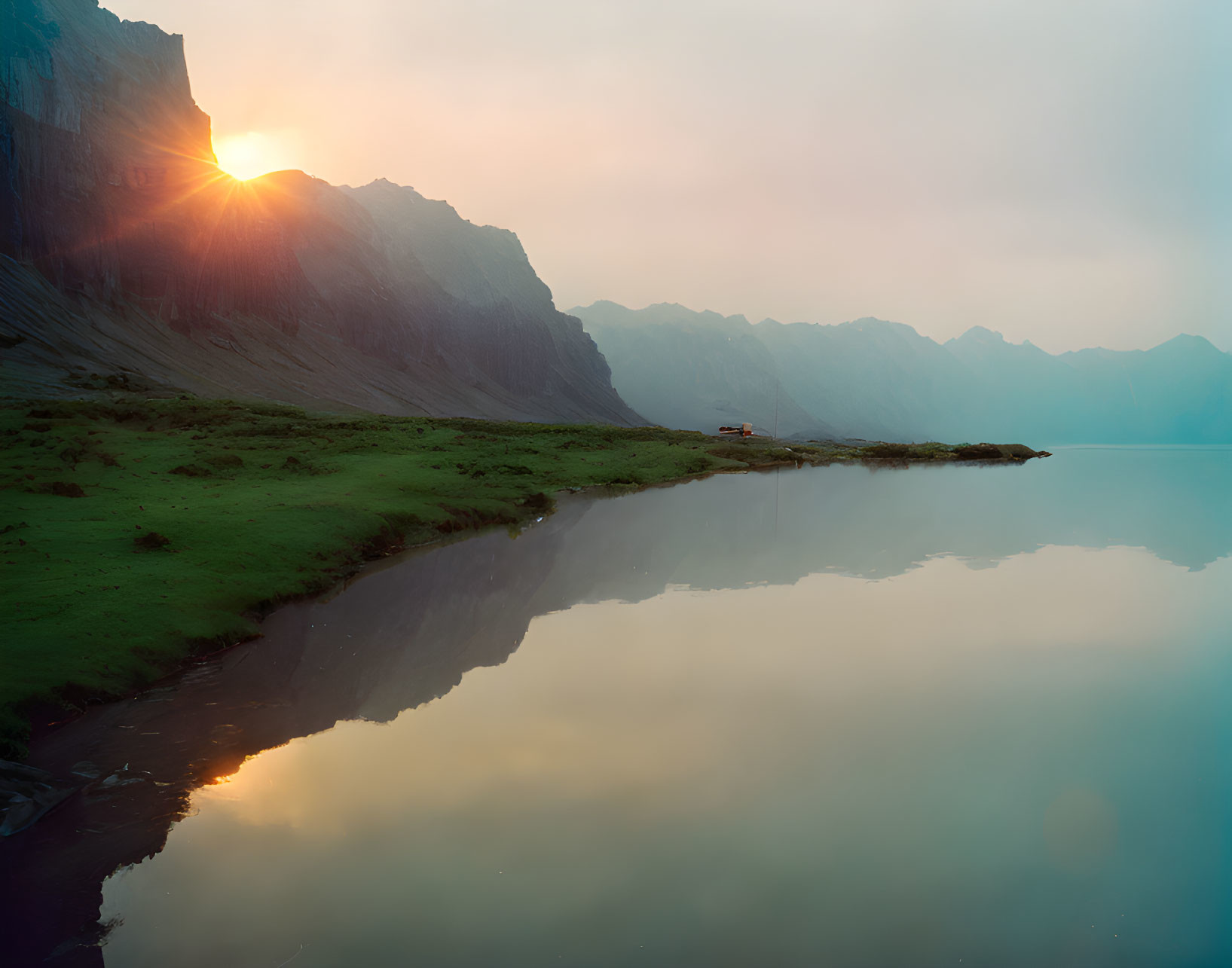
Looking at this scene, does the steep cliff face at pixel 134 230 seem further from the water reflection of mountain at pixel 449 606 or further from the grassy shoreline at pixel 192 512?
the water reflection of mountain at pixel 449 606

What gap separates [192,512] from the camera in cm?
3231

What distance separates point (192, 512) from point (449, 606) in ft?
44.7

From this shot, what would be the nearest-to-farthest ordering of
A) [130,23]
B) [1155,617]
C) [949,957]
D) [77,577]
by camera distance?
[949,957] → [77,577] → [1155,617] → [130,23]

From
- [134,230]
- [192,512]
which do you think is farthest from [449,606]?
[134,230]

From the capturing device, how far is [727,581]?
30.4 meters

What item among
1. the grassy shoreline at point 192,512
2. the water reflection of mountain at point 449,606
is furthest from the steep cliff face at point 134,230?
the water reflection of mountain at point 449,606

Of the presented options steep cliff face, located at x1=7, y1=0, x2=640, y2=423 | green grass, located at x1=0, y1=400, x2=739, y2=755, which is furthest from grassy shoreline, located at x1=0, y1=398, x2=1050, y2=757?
steep cliff face, located at x1=7, y1=0, x2=640, y2=423

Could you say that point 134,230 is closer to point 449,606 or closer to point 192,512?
point 192,512

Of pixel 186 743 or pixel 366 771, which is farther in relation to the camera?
pixel 186 743

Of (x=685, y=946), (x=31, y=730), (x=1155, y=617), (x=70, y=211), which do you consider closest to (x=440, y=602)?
(x=31, y=730)

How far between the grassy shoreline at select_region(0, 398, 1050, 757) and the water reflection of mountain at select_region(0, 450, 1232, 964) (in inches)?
54.2

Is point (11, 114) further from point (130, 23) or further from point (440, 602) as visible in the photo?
point (440, 602)

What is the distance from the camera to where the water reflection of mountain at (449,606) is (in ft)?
38.0

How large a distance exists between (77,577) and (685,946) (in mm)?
20663
